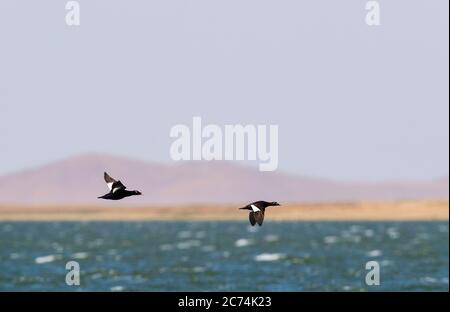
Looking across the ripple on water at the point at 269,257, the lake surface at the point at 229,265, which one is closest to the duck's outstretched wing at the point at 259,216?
the lake surface at the point at 229,265

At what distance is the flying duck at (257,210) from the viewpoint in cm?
1841

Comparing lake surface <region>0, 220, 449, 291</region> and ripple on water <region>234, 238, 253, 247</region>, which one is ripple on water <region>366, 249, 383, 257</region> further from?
ripple on water <region>234, 238, 253, 247</region>

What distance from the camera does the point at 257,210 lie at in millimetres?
18906

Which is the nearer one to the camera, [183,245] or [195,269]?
[195,269]

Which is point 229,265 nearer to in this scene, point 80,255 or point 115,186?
point 80,255

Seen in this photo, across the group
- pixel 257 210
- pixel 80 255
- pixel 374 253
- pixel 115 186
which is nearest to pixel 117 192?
pixel 115 186

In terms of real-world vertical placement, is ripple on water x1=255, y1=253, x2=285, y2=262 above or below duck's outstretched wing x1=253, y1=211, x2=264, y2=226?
below

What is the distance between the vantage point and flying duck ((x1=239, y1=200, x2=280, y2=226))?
1841 centimetres

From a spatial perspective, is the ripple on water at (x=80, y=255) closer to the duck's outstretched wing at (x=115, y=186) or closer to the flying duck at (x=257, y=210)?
the duck's outstretched wing at (x=115, y=186)

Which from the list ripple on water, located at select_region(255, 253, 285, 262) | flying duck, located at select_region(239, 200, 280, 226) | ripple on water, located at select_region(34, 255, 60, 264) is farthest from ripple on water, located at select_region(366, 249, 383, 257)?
flying duck, located at select_region(239, 200, 280, 226)
